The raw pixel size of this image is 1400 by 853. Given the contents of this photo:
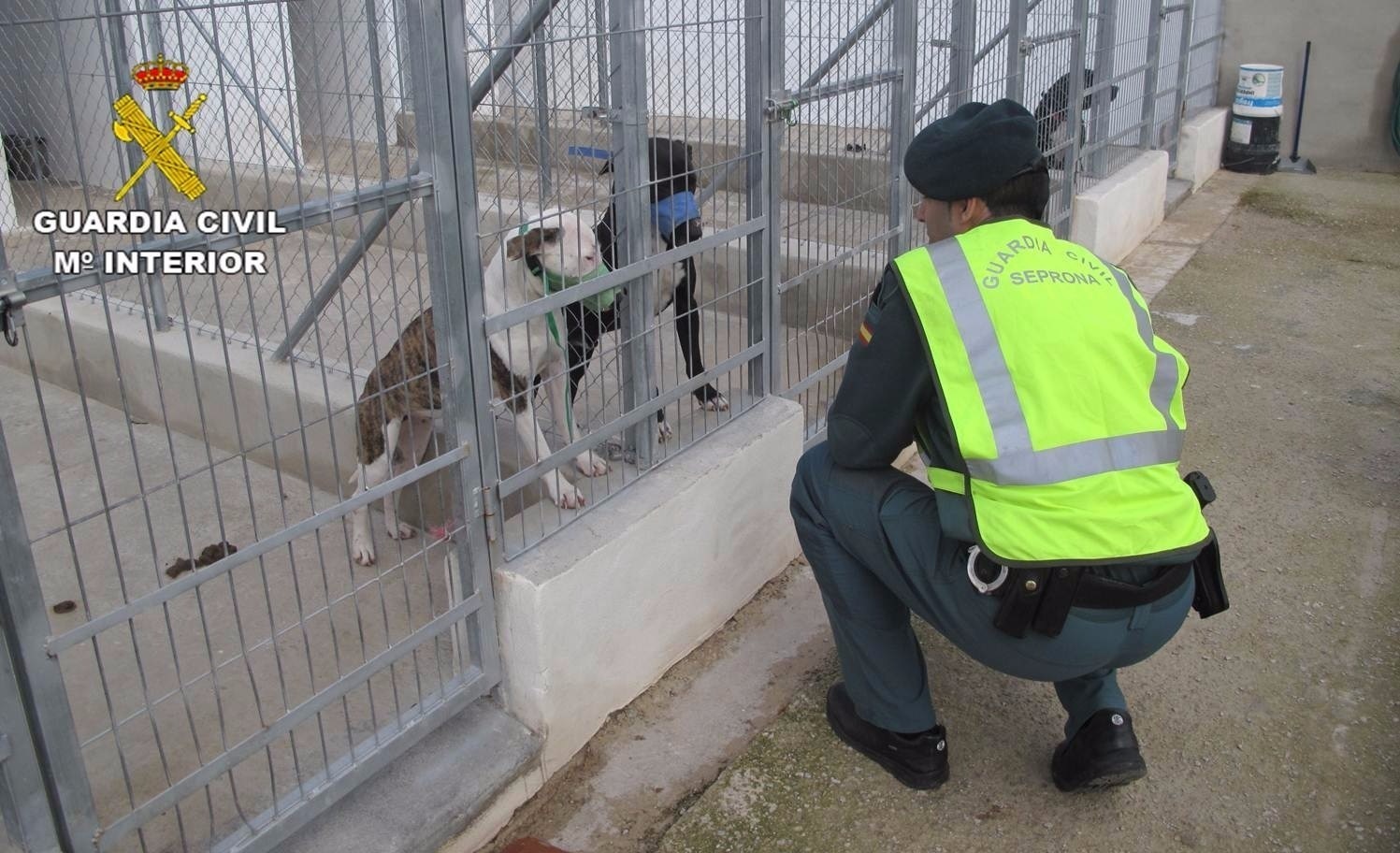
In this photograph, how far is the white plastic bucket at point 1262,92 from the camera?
30.9 ft

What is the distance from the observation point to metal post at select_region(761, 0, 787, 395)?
3352mm

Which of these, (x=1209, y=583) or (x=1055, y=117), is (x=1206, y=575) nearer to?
(x=1209, y=583)

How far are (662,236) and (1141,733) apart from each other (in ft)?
6.23

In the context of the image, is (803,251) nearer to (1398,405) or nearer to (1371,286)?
(1398,405)

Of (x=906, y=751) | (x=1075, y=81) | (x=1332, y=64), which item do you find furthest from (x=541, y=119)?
(x=1332, y=64)

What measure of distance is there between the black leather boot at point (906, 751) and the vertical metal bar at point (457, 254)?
966mm

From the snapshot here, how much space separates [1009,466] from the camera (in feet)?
7.63

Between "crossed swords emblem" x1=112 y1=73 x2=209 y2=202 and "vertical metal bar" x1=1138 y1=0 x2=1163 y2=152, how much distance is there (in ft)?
23.2

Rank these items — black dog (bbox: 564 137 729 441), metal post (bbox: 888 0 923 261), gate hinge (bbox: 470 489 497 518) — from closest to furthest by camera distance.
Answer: gate hinge (bbox: 470 489 497 518), black dog (bbox: 564 137 729 441), metal post (bbox: 888 0 923 261)

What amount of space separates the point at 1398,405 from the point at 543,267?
4003mm

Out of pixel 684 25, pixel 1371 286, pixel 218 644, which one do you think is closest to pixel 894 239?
pixel 684 25

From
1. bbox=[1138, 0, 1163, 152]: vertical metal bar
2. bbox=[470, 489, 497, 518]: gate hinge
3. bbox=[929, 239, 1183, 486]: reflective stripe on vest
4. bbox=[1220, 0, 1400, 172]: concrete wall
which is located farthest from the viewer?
bbox=[1220, 0, 1400, 172]: concrete wall

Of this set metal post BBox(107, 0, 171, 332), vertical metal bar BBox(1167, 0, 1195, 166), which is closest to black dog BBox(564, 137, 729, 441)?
metal post BBox(107, 0, 171, 332)

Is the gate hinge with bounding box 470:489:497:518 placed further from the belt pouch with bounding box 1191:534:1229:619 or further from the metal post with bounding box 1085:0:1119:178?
the metal post with bounding box 1085:0:1119:178
